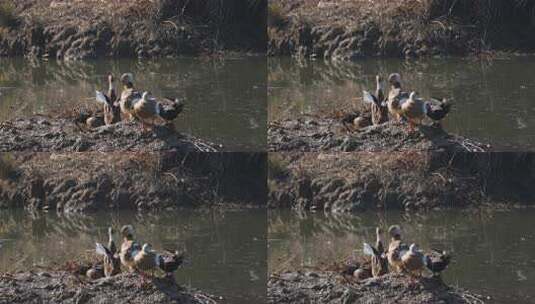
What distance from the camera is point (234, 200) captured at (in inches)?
683

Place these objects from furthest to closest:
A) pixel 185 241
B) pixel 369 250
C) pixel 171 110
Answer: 1. pixel 185 241
2. pixel 171 110
3. pixel 369 250

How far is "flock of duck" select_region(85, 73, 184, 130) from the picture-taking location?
1628cm

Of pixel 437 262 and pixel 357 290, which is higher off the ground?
pixel 437 262

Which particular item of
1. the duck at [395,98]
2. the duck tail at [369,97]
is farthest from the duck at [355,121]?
the duck at [395,98]

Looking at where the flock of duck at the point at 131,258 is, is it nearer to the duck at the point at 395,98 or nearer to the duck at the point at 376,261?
the duck at the point at 376,261

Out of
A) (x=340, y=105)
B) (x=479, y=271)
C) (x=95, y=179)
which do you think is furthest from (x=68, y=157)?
(x=479, y=271)

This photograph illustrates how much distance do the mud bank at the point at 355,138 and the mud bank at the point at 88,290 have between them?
2.32 m

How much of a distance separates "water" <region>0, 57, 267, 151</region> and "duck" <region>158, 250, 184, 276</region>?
2.01m

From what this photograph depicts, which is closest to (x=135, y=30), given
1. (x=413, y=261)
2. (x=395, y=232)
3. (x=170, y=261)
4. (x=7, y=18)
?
(x=7, y=18)

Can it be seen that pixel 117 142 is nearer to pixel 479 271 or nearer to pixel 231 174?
pixel 231 174

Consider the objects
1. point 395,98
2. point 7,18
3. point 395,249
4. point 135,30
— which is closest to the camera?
point 395,249

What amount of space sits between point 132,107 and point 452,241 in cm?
346

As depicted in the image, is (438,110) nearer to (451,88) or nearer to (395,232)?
(395,232)

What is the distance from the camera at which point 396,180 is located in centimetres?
A: 1745
